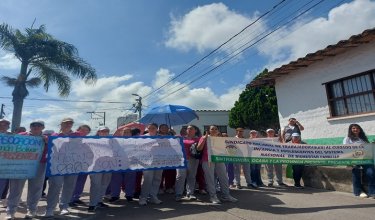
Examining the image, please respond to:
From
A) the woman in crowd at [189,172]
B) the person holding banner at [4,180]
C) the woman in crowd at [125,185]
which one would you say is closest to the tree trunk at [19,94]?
the person holding banner at [4,180]

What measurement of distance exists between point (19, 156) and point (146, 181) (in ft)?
8.28

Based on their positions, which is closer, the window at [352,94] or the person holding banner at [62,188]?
the person holding banner at [62,188]

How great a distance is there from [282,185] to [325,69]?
4.70m

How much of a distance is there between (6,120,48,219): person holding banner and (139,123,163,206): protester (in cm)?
202

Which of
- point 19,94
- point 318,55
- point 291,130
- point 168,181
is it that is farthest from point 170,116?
point 19,94

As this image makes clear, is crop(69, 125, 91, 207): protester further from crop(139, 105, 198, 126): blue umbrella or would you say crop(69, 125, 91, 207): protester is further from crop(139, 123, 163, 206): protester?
crop(139, 105, 198, 126): blue umbrella

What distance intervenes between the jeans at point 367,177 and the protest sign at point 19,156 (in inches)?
272

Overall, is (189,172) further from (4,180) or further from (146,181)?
(4,180)

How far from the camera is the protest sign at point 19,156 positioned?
563 centimetres

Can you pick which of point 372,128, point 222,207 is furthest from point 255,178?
point 372,128

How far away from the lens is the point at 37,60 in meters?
16.0

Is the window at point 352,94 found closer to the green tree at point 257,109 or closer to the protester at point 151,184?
the protester at point 151,184

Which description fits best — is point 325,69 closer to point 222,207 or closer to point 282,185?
point 282,185

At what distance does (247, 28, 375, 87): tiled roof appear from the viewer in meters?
9.44
